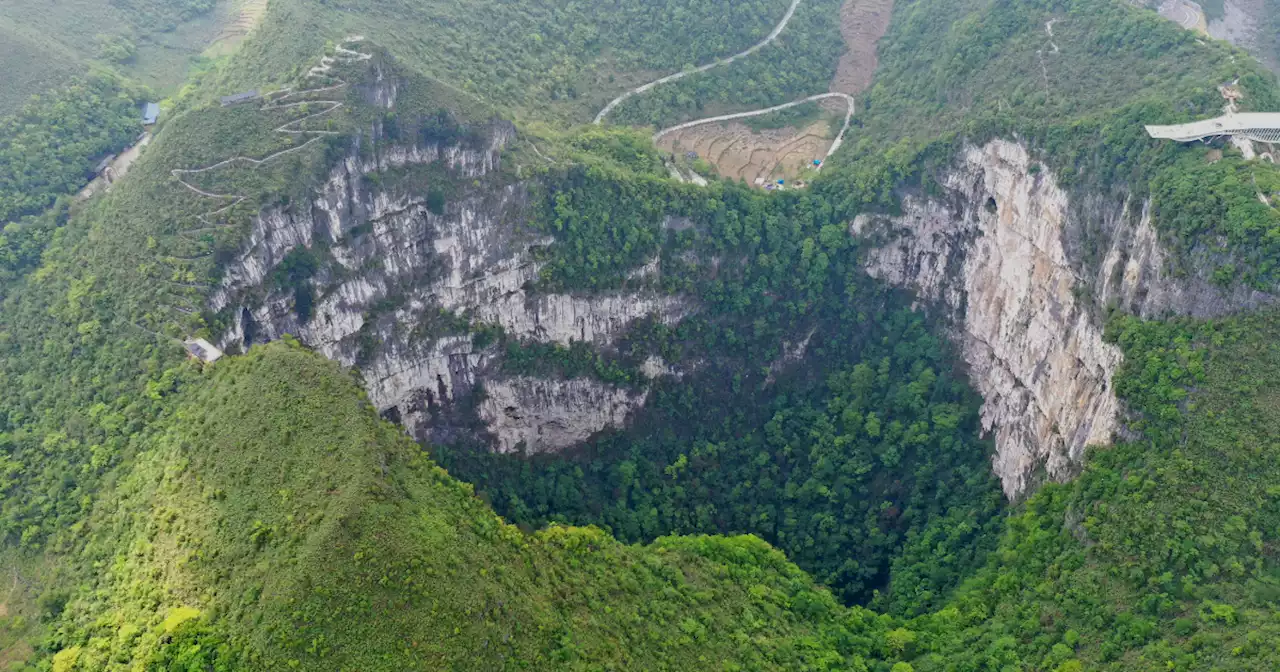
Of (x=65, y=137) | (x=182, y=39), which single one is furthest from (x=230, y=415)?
(x=182, y=39)

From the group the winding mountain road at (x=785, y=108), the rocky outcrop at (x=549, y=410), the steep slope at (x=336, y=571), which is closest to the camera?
the steep slope at (x=336, y=571)

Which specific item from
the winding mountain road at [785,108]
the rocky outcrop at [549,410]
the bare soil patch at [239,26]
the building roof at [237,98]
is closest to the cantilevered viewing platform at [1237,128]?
the winding mountain road at [785,108]

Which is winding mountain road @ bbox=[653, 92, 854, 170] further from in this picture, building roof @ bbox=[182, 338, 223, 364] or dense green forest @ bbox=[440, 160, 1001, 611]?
building roof @ bbox=[182, 338, 223, 364]

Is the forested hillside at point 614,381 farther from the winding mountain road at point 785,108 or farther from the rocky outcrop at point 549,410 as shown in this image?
the winding mountain road at point 785,108

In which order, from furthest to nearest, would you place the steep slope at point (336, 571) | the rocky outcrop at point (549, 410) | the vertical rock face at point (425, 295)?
1. the rocky outcrop at point (549, 410)
2. the vertical rock face at point (425, 295)
3. the steep slope at point (336, 571)

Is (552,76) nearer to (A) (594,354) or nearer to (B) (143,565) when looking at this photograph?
(A) (594,354)

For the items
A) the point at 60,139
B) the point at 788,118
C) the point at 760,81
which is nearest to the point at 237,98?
the point at 60,139

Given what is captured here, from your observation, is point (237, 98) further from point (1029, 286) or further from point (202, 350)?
point (1029, 286)
